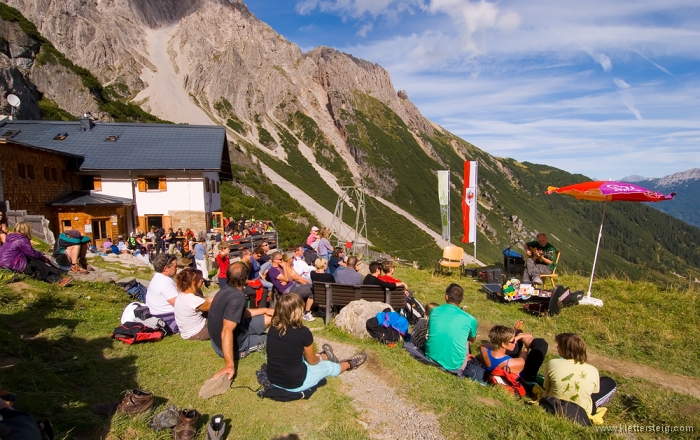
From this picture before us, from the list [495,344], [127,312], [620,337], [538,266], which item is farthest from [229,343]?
[538,266]

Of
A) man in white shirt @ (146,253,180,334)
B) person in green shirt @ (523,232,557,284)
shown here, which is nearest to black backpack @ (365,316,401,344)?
man in white shirt @ (146,253,180,334)

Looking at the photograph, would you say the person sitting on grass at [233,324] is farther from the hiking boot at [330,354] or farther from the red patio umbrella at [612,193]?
the red patio umbrella at [612,193]

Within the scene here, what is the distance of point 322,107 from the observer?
412ft

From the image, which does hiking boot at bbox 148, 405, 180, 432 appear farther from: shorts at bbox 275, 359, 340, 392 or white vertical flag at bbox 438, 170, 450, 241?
white vertical flag at bbox 438, 170, 450, 241

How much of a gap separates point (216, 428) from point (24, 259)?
23.7 ft

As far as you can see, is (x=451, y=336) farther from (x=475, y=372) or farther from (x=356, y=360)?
(x=356, y=360)

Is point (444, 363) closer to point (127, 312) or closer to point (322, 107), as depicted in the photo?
point (127, 312)

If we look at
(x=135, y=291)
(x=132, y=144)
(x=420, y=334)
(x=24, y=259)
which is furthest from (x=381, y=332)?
(x=132, y=144)

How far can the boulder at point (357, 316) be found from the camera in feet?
21.7

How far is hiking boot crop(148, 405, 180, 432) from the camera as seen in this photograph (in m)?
3.61

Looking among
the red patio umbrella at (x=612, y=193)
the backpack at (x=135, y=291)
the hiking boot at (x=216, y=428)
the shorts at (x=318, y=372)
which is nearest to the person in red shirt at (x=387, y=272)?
the shorts at (x=318, y=372)

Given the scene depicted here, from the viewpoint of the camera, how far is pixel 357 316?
673 centimetres

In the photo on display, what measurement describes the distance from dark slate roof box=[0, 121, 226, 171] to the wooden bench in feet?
59.7

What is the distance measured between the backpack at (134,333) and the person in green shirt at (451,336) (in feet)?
13.6
